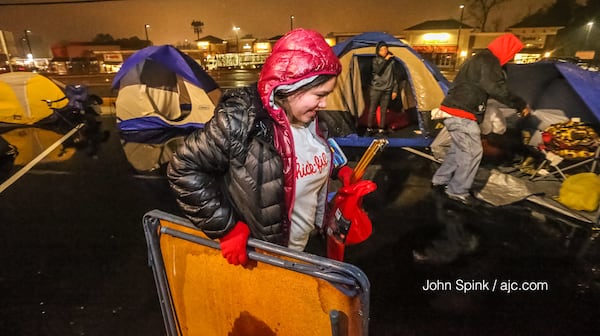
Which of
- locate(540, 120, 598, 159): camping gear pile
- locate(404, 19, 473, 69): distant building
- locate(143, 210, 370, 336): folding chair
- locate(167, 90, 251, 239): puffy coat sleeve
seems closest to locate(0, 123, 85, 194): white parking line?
locate(143, 210, 370, 336): folding chair

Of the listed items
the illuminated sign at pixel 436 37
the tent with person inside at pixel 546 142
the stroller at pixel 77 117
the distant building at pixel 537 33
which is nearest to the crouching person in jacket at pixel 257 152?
the tent with person inside at pixel 546 142

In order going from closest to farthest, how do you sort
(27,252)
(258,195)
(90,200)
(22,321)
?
(258,195)
(22,321)
(27,252)
(90,200)

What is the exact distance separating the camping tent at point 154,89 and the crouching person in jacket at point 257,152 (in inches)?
280

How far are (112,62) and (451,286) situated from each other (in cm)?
5538

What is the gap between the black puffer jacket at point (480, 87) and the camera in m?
4.24

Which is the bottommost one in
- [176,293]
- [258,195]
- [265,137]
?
[176,293]

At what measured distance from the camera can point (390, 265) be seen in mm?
3434

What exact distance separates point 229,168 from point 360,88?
710cm

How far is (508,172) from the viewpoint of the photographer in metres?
5.67

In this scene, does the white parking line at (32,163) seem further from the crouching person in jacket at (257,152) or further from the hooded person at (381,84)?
the hooded person at (381,84)

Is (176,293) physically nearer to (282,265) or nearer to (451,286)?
(282,265)

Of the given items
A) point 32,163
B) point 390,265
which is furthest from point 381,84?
point 32,163

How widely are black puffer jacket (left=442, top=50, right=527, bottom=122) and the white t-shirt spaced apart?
3.41 meters

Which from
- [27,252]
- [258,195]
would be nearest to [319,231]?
[258,195]
